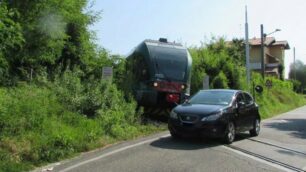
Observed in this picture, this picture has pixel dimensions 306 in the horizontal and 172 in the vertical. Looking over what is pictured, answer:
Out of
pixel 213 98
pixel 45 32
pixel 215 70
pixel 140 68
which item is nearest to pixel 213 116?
pixel 213 98

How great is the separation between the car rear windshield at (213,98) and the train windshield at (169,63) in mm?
4210

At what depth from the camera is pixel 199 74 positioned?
2836cm

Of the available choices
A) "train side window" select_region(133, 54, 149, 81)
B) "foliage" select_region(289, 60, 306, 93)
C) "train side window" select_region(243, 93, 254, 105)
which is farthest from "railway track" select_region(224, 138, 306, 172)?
"foliage" select_region(289, 60, 306, 93)

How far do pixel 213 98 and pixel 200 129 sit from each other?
6.65 ft

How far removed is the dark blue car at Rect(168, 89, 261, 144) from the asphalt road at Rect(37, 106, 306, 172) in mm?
362

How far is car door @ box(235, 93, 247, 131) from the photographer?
15352mm

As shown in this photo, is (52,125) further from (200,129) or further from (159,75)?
A: (159,75)

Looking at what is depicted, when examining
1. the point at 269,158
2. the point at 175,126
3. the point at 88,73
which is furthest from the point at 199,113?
the point at 88,73

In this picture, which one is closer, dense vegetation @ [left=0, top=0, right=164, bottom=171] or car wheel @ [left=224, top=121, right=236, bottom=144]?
dense vegetation @ [left=0, top=0, right=164, bottom=171]

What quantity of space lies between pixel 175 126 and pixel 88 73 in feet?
32.4

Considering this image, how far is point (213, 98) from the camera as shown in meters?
15.6

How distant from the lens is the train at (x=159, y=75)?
20125 millimetres

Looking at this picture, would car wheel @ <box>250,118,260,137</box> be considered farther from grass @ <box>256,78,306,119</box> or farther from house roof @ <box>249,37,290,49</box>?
house roof @ <box>249,37,290,49</box>

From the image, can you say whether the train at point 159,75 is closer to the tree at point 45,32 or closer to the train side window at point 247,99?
the tree at point 45,32
